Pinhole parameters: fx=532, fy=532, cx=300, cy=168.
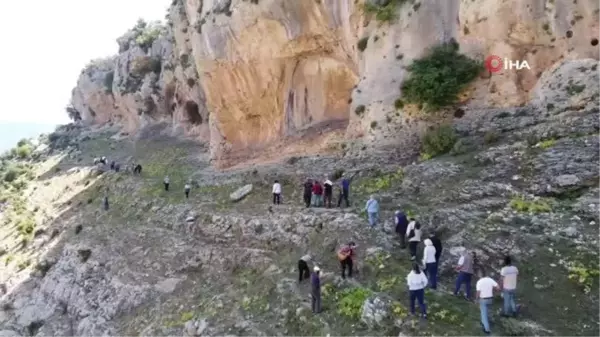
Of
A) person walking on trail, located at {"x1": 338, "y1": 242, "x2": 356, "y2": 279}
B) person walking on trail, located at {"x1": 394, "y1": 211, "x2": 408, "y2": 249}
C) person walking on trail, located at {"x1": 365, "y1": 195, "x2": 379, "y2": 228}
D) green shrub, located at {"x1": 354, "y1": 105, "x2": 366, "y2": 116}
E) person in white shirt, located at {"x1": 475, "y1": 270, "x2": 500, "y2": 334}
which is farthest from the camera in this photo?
green shrub, located at {"x1": 354, "y1": 105, "x2": 366, "y2": 116}

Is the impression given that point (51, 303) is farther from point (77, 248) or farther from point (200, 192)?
point (200, 192)

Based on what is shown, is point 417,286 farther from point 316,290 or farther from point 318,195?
point 318,195

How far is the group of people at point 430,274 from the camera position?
12.9m

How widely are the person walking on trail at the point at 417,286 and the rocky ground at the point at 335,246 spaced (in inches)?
16.6

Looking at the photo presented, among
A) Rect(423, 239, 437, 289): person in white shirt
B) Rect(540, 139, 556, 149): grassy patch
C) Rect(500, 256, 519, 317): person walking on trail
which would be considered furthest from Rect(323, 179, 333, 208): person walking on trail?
Rect(500, 256, 519, 317): person walking on trail

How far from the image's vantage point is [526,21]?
23.9 metres

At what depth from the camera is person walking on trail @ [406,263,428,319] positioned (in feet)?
44.5

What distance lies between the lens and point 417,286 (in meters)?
13.6

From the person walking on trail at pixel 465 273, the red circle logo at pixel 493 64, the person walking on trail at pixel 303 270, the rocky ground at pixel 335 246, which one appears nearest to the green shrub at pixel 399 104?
the rocky ground at pixel 335 246

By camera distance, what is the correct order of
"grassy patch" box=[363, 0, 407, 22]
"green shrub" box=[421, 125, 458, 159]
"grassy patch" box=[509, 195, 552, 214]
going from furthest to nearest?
"grassy patch" box=[363, 0, 407, 22] < "green shrub" box=[421, 125, 458, 159] < "grassy patch" box=[509, 195, 552, 214]

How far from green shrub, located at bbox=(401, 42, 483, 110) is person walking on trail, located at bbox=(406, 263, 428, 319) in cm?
1397

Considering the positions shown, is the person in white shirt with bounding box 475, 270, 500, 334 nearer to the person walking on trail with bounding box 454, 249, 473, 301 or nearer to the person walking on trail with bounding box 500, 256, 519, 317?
the person walking on trail with bounding box 500, 256, 519, 317

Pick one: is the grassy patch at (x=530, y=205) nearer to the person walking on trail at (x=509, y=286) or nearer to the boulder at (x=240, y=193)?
the person walking on trail at (x=509, y=286)

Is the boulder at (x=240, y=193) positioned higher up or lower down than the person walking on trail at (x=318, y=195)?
lower down
